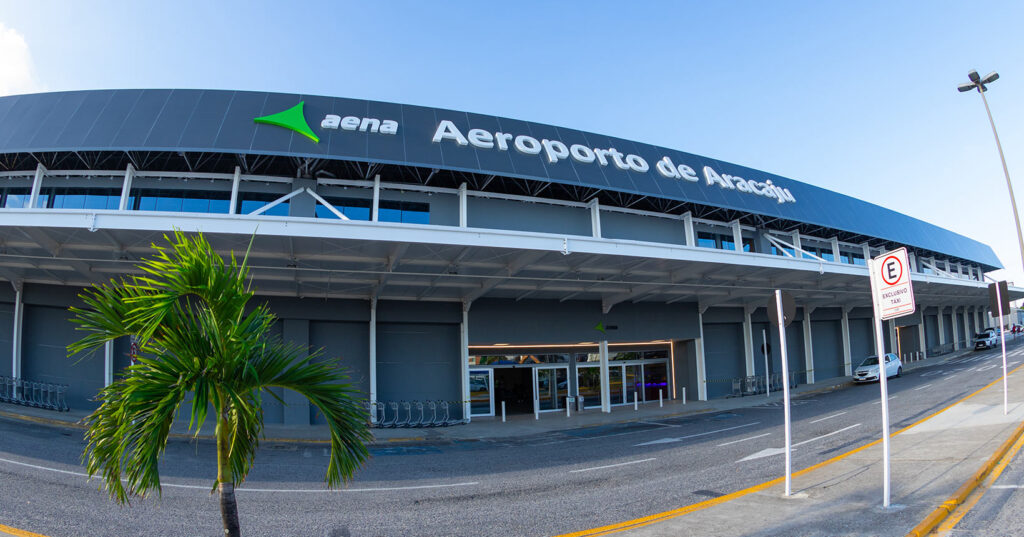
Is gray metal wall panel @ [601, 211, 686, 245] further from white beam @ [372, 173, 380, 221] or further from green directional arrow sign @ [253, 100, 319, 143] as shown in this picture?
green directional arrow sign @ [253, 100, 319, 143]

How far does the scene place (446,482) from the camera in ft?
32.9

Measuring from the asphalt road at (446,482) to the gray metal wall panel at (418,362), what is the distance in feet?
19.0

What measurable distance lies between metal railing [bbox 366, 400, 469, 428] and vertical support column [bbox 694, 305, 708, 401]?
490 inches

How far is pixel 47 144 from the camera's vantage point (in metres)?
17.8

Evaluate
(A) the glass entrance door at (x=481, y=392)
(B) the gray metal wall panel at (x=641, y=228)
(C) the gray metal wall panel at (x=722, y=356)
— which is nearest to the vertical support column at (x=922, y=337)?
A: (C) the gray metal wall panel at (x=722, y=356)

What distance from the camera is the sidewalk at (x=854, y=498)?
19.4 ft

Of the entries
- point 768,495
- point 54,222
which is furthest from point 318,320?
point 768,495

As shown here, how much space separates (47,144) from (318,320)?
10598mm

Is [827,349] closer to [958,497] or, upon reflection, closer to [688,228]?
[688,228]

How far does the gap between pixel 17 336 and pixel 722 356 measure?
31.1m

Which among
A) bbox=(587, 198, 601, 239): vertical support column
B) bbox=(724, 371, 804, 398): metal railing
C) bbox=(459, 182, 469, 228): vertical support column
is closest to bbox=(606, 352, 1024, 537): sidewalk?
bbox=(587, 198, 601, 239): vertical support column

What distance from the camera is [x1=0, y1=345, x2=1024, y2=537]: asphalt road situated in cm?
704

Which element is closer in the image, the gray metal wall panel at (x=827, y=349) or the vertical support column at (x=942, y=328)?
the gray metal wall panel at (x=827, y=349)

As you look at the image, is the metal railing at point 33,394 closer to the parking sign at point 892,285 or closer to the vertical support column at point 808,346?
the parking sign at point 892,285
